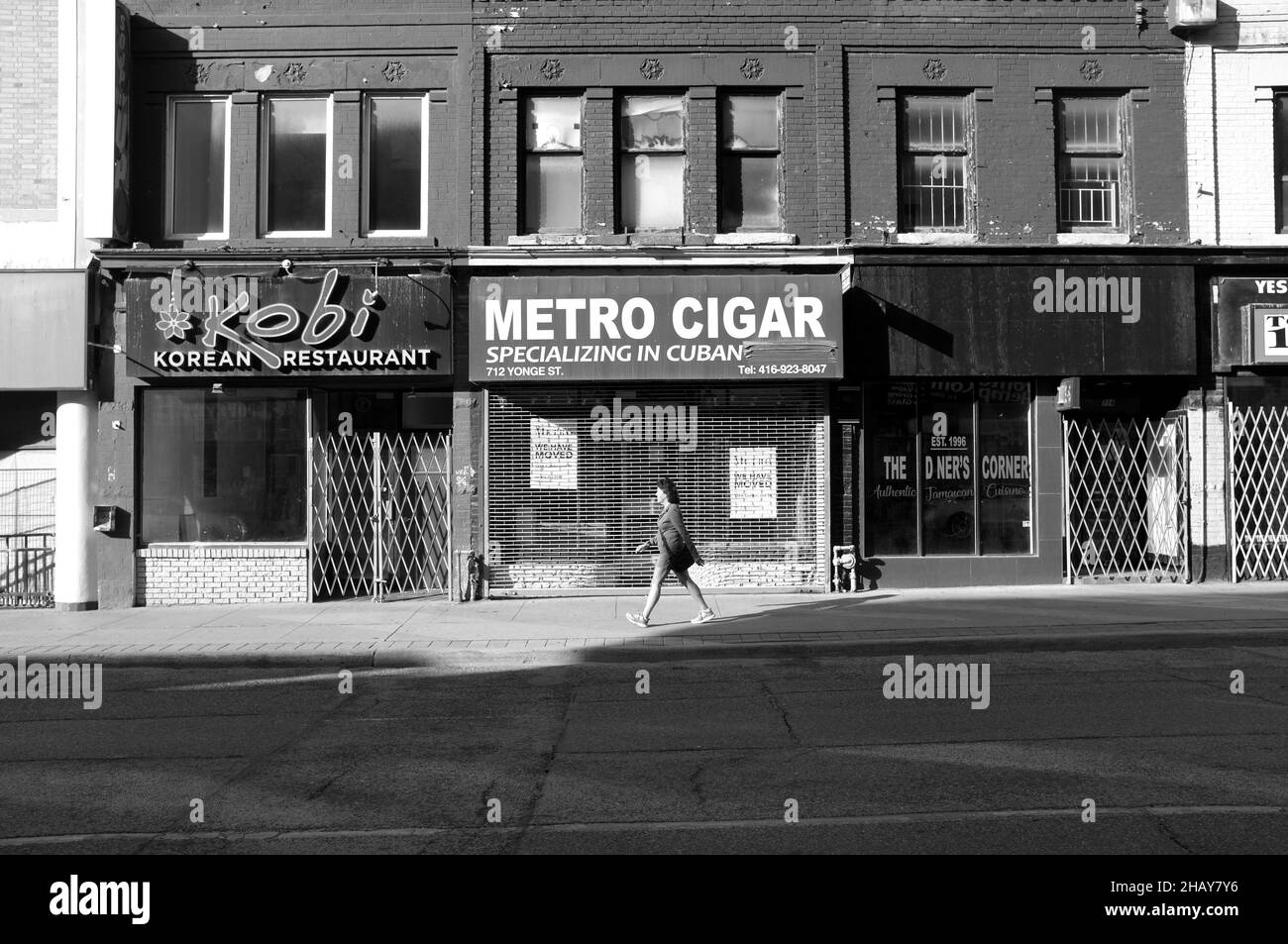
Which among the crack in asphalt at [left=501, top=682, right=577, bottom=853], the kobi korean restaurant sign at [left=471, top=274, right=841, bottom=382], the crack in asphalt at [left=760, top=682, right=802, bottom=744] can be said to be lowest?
the crack in asphalt at [left=501, top=682, right=577, bottom=853]

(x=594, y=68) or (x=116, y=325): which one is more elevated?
(x=594, y=68)

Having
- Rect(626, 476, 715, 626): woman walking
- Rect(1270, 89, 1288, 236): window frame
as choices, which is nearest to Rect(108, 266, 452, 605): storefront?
Rect(626, 476, 715, 626): woman walking

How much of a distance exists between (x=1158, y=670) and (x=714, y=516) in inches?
283

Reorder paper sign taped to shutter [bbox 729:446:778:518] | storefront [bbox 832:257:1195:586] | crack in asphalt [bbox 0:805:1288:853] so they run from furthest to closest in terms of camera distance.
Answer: paper sign taped to shutter [bbox 729:446:778:518] < storefront [bbox 832:257:1195:586] < crack in asphalt [bbox 0:805:1288:853]

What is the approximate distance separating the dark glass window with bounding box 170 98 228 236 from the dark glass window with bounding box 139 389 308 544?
265 centimetres

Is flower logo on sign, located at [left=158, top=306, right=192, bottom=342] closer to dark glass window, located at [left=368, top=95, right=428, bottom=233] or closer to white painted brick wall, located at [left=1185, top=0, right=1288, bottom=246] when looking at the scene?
dark glass window, located at [left=368, top=95, right=428, bottom=233]

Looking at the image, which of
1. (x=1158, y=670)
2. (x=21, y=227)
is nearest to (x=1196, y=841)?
(x=1158, y=670)

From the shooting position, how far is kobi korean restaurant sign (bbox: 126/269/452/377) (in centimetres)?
1595

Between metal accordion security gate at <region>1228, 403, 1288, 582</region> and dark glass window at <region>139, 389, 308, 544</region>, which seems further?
metal accordion security gate at <region>1228, 403, 1288, 582</region>

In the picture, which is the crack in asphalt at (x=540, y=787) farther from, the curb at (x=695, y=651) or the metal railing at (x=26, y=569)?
the metal railing at (x=26, y=569)

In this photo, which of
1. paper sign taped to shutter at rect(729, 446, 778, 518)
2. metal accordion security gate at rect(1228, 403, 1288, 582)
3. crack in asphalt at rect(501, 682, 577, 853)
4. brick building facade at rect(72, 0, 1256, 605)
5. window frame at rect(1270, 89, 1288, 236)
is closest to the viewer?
crack in asphalt at rect(501, 682, 577, 853)

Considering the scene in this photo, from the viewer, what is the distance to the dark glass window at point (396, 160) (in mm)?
16875
